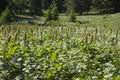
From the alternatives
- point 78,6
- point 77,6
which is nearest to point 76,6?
point 77,6

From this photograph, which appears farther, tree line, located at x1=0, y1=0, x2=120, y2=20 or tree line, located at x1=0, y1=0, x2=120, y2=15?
tree line, located at x1=0, y1=0, x2=120, y2=15

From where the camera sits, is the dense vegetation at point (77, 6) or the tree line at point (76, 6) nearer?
the tree line at point (76, 6)

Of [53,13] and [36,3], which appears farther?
[36,3]

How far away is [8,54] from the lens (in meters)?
7.80

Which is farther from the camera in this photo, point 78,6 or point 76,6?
point 76,6

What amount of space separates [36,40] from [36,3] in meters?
94.4

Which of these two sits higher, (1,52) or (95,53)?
(1,52)

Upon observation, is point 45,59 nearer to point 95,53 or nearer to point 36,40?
point 95,53

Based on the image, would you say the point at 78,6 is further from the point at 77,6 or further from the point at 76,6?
the point at 76,6

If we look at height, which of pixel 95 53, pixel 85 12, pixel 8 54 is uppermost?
pixel 8 54

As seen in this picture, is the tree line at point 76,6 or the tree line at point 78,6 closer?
the tree line at point 76,6

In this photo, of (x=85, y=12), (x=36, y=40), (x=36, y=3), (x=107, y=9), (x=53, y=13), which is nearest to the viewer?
(x=36, y=40)

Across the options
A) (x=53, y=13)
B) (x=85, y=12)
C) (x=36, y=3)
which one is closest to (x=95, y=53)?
(x=53, y=13)

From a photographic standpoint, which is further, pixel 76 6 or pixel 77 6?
pixel 76 6
